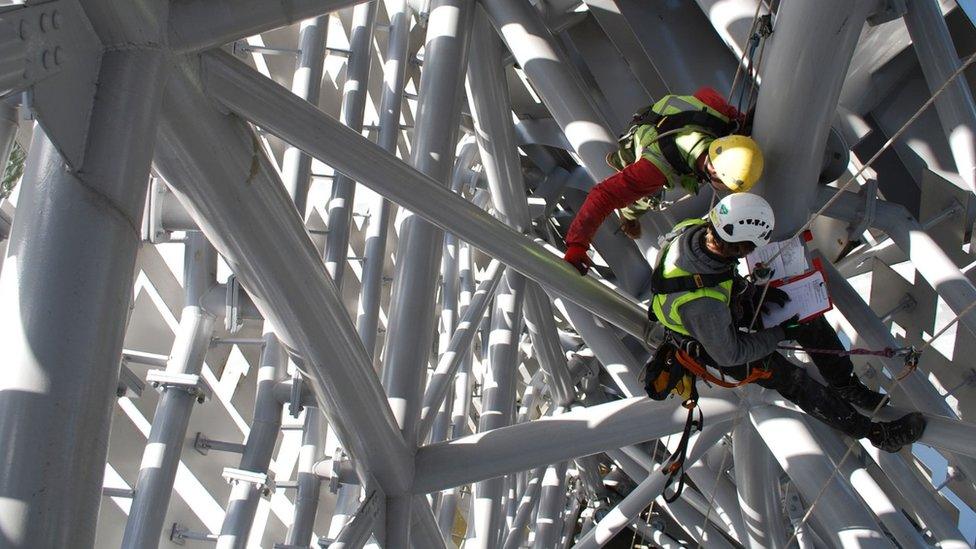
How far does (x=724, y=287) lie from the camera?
6312 mm

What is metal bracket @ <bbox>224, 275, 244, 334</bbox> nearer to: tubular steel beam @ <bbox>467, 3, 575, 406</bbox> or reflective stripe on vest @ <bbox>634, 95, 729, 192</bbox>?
tubular steel beam @ <bbox>467, 3, 575, 406</bbox>

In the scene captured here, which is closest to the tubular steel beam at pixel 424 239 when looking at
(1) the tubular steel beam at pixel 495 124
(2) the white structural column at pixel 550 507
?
(1) the tubular steel beam at pixel 495 124

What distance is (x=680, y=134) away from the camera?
6.41 m

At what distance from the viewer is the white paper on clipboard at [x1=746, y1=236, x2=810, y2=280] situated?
6.35 meters

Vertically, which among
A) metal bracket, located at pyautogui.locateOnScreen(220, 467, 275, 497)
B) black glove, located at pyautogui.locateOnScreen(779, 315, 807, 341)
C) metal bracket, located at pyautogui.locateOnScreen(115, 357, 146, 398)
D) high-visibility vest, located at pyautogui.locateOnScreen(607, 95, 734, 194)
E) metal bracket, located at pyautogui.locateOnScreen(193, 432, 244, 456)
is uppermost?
high-visibility vest, located at pyautogui.locateOnScreen(607, 95, 734, 194)

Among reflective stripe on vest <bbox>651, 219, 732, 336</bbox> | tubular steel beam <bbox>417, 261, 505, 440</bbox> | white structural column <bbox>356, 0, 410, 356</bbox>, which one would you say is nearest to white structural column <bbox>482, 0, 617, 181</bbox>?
reflective stripe on vest <bbox>651, 219, 732, 336</bbox>

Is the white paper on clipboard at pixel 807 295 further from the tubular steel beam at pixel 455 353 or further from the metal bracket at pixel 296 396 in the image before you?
the metal bracket at pixel 296 396

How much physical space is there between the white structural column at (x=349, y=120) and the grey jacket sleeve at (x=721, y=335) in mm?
4379

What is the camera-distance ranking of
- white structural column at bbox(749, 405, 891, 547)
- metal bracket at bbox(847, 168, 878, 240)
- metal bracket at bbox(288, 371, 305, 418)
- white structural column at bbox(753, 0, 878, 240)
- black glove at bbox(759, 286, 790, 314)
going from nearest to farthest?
white structural column at bbox(753, 0, 878, 240)
black glove at bbox(759, 286, 790, 314)
white structural column at bbox(749, 405, 891, 547)
metal bracket at bbox(288, 371, 305, 418)
metal bracket at bbox(847, 168, 878, 240)

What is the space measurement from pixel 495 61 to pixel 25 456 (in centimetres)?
706

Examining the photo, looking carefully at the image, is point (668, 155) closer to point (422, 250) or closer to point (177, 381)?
point (422, 250)

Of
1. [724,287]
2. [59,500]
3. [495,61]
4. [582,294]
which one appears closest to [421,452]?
[582,294]

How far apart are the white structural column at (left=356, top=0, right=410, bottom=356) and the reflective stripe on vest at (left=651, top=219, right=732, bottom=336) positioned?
4809 mm

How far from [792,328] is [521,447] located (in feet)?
6.64
